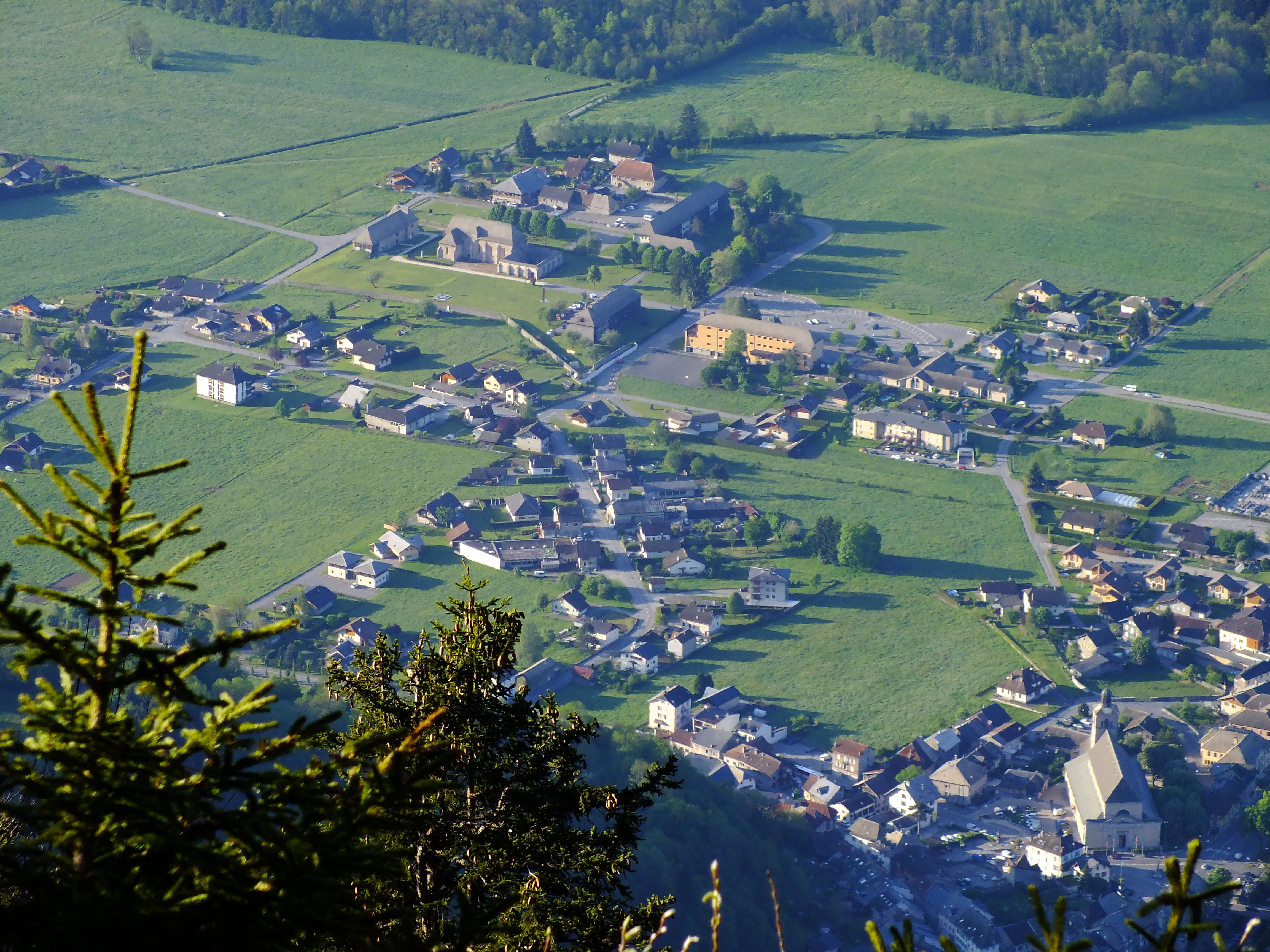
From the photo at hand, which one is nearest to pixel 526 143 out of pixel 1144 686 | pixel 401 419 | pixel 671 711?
pixel 401 419

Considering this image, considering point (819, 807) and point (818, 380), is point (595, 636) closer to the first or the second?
point (819, 807)

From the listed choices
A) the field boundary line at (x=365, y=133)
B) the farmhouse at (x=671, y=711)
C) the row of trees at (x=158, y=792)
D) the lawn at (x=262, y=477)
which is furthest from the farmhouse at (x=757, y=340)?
the row of trees at (x=158, y=792)

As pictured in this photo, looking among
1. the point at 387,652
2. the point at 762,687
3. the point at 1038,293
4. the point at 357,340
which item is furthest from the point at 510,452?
A: the point at 387,652

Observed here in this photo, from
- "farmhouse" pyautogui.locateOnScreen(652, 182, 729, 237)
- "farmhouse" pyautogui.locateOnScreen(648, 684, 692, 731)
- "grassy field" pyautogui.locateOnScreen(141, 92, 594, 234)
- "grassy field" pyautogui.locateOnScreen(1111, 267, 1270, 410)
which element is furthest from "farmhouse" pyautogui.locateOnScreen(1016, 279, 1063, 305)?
"farmhouse" pyautogui.locateOnScreen(648, 684, 692, 731)

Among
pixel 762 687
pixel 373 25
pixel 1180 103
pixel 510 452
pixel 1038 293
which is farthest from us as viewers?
pixel 373 25

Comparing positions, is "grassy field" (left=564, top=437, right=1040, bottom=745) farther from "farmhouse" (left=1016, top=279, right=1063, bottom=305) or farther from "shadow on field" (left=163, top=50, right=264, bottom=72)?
"shadow on field" (left=163, top=50, right=264, bottom=72)

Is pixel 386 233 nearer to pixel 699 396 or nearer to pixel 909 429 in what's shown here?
pixel 699 396
